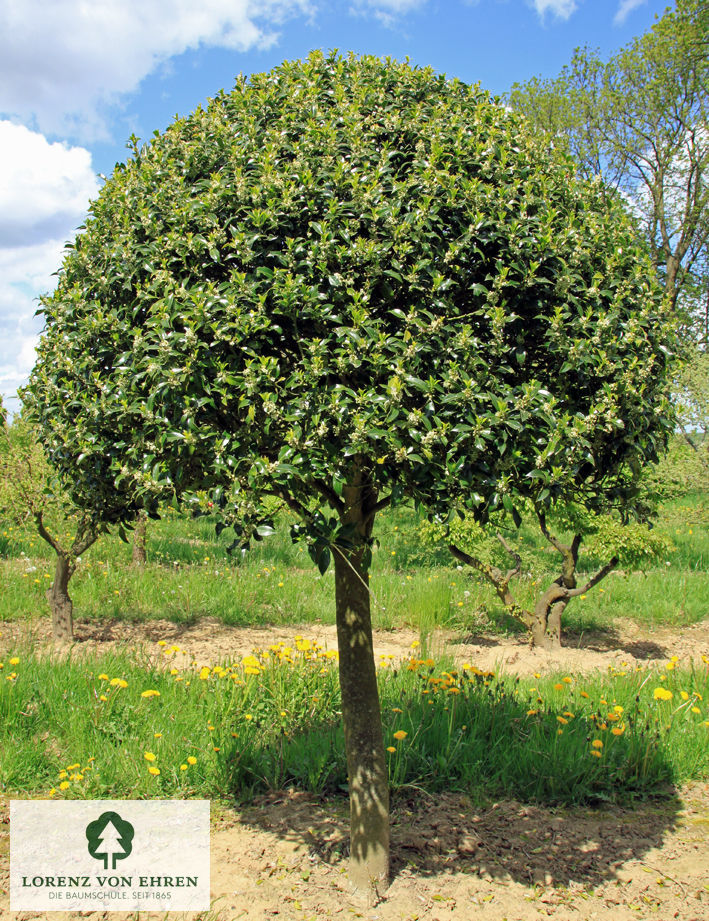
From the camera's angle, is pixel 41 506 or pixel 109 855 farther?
pixel 41 506

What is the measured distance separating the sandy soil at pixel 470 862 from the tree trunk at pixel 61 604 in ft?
10.8

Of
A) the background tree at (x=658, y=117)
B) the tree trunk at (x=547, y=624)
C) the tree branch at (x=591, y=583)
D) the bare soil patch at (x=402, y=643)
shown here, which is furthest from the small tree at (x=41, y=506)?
the background tree at (x=658, y=117)

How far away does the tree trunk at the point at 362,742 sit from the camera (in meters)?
3.79

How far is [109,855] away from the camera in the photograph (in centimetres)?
402

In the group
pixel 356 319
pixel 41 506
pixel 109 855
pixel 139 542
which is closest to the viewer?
pixel 356 319

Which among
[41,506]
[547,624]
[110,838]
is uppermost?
[41,506]

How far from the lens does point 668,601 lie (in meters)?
10.6

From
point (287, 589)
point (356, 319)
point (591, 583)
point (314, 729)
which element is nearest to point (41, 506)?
point (287, 589)

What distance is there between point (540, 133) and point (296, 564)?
9.03 metres

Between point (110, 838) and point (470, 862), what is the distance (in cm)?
205

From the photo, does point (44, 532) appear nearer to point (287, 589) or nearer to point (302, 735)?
point (287, 589)

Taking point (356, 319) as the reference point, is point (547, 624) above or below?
below

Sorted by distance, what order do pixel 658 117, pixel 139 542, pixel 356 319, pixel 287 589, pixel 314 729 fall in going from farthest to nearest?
pixel 658 117
pixel 139 542
pixel 287 589
pixel 314 729
pixel 356 319

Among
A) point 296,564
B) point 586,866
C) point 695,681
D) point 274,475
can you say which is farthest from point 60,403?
point 296,564
